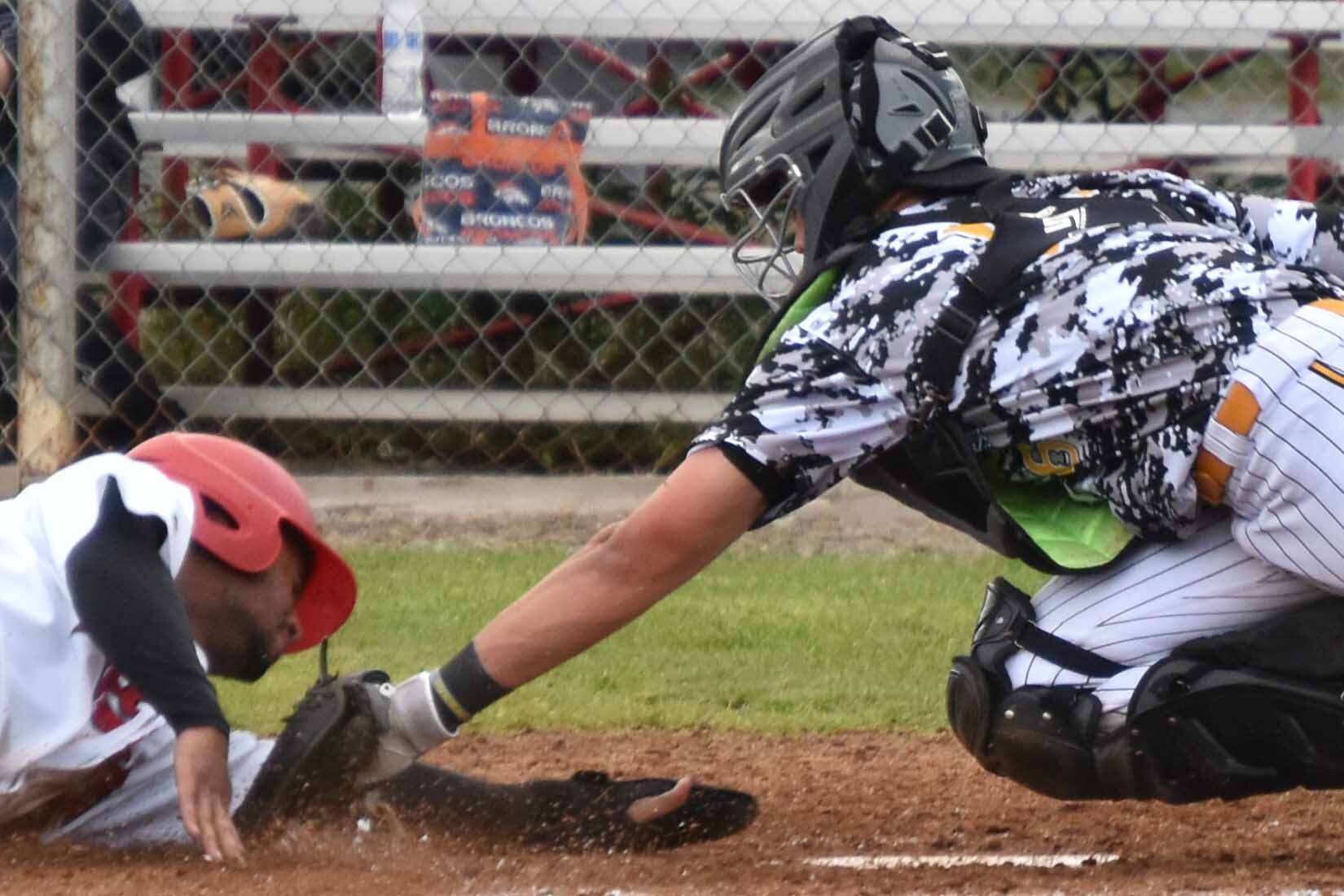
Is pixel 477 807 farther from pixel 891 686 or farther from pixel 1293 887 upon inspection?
pixel 891 686

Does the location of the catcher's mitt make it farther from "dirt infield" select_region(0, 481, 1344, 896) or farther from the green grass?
the green grass

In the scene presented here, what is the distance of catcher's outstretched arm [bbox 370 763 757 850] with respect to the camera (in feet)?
11.3

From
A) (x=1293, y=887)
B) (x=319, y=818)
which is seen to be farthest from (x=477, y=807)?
(x=1293, y=887)

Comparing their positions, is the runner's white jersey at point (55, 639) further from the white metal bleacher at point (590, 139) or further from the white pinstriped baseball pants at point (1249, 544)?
the white metal bleacher at point (590, 139)

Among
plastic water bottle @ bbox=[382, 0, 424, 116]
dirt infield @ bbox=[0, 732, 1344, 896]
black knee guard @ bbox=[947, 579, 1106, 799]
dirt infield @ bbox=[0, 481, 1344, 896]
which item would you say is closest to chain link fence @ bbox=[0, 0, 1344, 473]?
plastic water bottle @ bbox=[382, 0, 424, 116]

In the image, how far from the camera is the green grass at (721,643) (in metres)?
4.84

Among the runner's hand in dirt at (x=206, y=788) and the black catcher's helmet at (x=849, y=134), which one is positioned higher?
the black catcher's helmet at (x=849, y=134)

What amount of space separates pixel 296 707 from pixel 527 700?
62.7 inches

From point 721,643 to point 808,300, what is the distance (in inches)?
95.4

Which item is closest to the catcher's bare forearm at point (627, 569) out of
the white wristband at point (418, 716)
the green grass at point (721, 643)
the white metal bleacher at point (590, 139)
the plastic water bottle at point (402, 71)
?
the white wristband at point (418, 716)

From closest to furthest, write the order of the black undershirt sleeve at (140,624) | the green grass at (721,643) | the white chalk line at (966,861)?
1. the black undershirt sleeve at (140,624)
2. the white chalk line at (966,861)
3. the green grass at (721,643)

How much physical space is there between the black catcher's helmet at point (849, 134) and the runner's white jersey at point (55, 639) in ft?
3.34

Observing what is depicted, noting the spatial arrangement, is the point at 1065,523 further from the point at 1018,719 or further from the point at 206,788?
the point at 206,788

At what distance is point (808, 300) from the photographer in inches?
127
